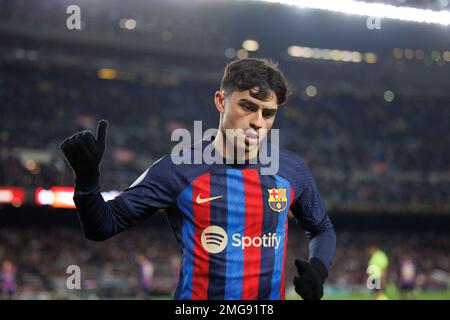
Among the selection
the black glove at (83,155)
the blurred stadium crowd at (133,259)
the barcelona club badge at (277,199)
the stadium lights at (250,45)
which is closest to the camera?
the black glove at (83,155)

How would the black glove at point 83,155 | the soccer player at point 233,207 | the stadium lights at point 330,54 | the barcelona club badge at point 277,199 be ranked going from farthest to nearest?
the stadium lights at point 330,54 → the barcelona club badge at point 277,199 → the soccer player at point 233,207 → the black glove at point 83,155

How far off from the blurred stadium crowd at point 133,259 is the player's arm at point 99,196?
1279 centimetres

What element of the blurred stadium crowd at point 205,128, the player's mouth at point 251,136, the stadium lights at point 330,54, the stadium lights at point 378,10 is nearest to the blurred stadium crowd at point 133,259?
the blurred stadium crowd at point 205,128

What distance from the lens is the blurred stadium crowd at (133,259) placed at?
52.4 ft

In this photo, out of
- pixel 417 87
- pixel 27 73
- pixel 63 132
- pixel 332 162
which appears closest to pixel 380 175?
pixel 332 162

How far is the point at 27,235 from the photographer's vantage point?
64.8 feet

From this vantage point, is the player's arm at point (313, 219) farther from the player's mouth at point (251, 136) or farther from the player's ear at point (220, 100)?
the player's ear at point (220, 100)

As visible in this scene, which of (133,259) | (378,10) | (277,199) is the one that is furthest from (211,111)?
(277,199)

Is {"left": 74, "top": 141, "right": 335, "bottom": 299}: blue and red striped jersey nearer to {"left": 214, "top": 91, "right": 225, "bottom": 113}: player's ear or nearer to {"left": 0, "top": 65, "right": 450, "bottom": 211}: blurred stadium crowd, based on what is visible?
{"left": 214, "top": 91, "right": 225, "bottom": 113}: player's ear

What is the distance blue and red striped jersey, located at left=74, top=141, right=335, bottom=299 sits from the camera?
7.70ft

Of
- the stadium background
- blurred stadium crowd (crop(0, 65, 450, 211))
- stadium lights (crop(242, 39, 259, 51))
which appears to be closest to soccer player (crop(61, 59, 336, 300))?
the stadium background

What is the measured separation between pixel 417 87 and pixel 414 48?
3.17 meters

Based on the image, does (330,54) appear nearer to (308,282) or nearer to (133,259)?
(133,259)

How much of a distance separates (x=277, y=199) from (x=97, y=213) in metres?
0.81
